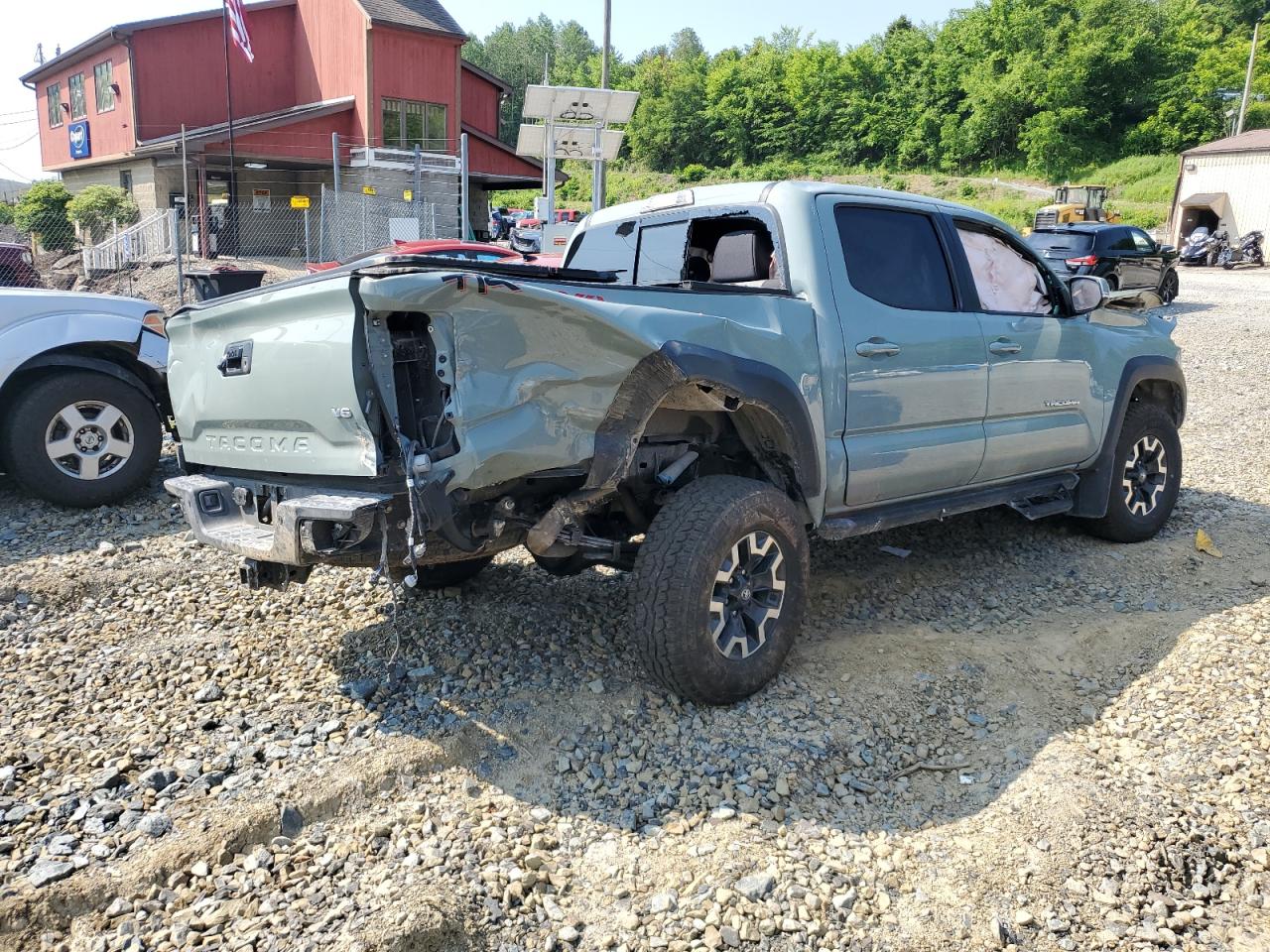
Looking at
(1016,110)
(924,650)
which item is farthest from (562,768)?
(1016,110)

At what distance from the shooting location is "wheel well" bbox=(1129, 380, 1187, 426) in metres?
6.04

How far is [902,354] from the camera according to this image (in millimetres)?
4363

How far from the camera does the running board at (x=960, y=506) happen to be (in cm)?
429

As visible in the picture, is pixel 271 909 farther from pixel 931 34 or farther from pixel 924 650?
pixel 931 34

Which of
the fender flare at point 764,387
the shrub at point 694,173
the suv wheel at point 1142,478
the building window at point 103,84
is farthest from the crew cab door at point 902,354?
the shrub at point 694,173

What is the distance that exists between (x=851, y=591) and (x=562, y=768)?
2.22 metres

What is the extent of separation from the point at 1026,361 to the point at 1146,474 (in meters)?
1.56

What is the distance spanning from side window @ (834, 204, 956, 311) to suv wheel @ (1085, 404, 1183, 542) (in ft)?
6.11

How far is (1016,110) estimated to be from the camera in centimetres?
5838

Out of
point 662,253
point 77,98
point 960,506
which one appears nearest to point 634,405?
point 662,253

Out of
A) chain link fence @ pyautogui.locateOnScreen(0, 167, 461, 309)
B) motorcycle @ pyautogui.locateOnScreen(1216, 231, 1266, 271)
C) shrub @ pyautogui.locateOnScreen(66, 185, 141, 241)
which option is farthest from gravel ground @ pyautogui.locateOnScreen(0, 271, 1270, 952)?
motorcycle @ pyautogui.locateOnScreen(1216, 231, 1266, 271)

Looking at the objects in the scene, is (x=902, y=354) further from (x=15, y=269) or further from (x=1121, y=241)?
(x=1121, y=241)

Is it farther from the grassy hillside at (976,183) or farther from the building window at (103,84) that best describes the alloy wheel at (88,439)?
the building window at (103,84)

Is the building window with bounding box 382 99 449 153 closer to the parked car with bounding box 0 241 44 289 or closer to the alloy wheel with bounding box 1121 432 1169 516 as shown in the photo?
the parked car with bounding box 0 241 44 289
